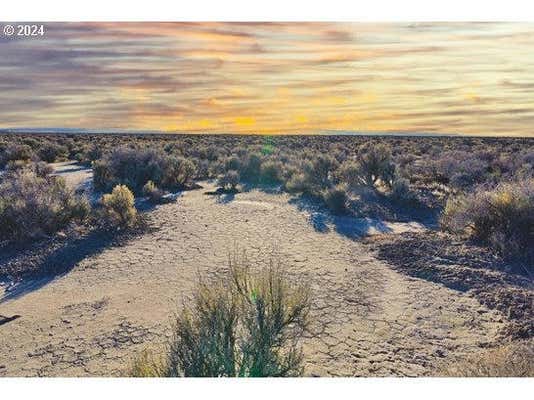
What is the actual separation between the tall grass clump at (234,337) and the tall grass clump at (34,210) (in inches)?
247

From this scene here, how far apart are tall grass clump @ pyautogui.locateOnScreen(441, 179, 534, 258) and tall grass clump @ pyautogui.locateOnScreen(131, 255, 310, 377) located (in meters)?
5.04

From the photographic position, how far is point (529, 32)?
5945 millimetres

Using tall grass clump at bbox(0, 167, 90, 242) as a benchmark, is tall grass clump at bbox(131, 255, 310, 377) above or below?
below

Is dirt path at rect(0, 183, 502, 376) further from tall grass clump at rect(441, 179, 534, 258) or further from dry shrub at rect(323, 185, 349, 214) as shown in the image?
dry shrub at rect(323, 185, 349, 214)

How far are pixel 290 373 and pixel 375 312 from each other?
2.13 metres

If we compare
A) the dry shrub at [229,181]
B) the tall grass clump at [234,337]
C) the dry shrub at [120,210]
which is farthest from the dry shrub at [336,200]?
the tall grass clump at [234,337]

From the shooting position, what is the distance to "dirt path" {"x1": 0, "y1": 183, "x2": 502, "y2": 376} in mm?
4766

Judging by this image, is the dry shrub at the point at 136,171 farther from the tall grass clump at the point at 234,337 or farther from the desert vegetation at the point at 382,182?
the tall grass clump at the point at 234,337

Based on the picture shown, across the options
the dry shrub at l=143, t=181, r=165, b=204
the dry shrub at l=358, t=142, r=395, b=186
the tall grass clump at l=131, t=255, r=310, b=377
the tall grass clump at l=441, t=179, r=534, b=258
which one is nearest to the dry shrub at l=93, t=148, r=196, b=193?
the dry shrub at l=143, t=181, r=165, b=204

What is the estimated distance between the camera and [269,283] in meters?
4.44

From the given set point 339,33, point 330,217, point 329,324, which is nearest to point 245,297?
point 329,324

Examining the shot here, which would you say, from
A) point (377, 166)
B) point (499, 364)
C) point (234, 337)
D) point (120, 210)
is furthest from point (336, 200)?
point (234, 337)

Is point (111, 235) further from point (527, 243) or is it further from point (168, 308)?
point (527, 243)

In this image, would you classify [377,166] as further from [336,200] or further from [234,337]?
[234,337]
